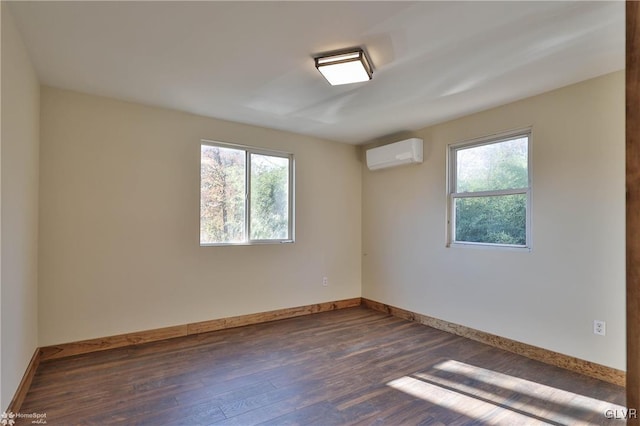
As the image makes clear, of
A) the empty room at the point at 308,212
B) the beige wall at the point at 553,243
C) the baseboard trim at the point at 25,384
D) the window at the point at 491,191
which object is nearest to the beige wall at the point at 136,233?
the empty room at the point at 308,212

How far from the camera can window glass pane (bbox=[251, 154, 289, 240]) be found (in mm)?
4211

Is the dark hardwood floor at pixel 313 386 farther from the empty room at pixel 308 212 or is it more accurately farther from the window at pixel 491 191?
the window at pixel 491 191

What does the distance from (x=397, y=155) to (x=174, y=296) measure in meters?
3.16

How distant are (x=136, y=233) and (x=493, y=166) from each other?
3.82 m

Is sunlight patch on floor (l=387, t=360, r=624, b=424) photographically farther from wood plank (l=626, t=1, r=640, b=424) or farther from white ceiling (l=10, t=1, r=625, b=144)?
white ceiling (l=10, t=1, r=625, b=144)

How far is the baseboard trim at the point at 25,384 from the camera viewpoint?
2.08 meters

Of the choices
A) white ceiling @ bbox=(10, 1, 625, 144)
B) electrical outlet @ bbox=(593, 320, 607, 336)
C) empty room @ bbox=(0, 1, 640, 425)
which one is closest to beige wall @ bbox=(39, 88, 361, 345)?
empty room @ bbox=(0, 1, 640, 425)

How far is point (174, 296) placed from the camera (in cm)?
358

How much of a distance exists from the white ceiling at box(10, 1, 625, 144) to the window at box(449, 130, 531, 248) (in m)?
0.47

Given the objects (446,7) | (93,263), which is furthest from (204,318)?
(446,7)

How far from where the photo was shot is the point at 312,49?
234cm
